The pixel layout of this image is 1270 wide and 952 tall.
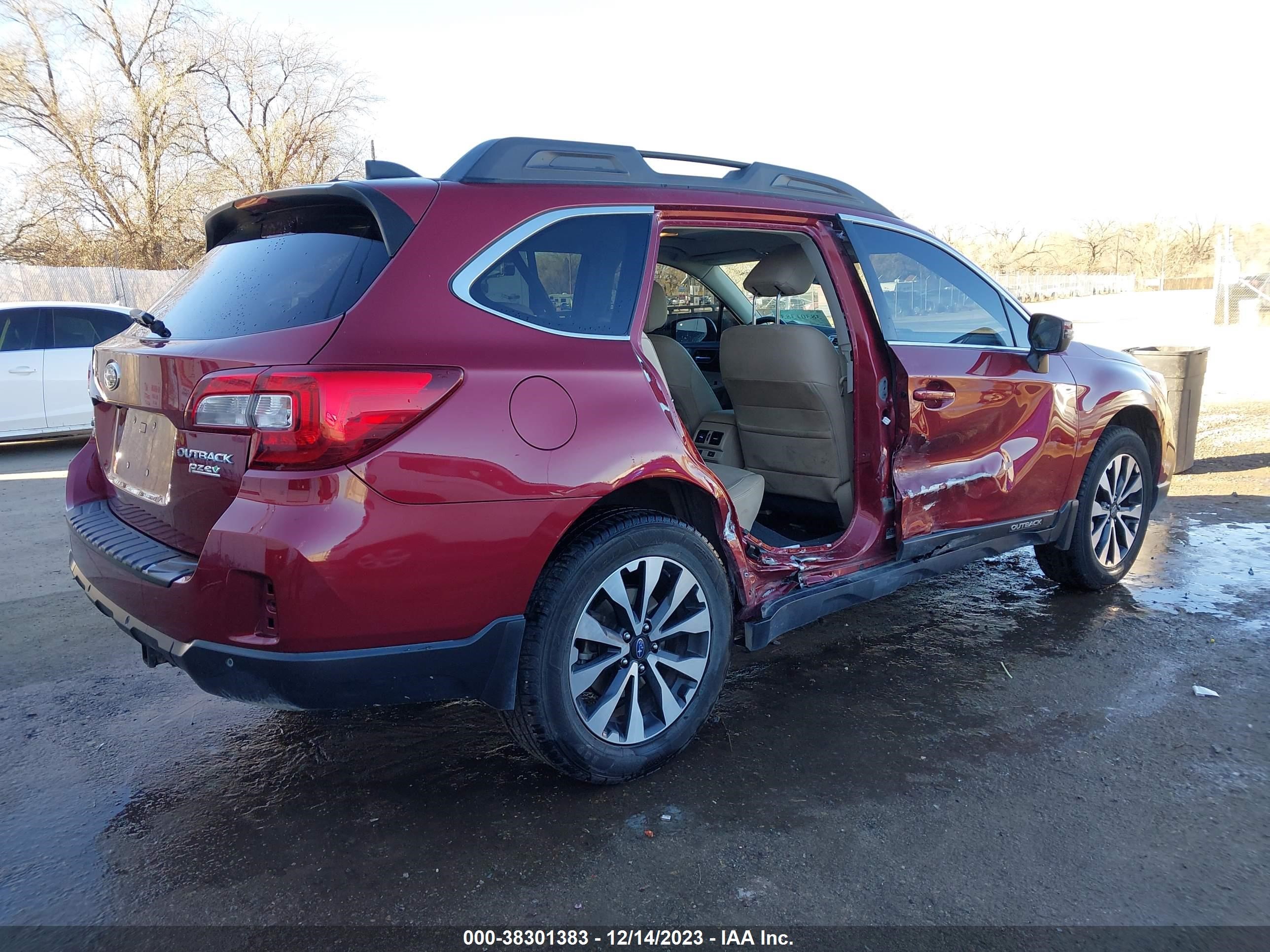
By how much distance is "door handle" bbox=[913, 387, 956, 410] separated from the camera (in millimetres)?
3670

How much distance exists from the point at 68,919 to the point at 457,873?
970 mm

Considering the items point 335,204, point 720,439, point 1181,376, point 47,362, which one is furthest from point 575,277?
point 47,362

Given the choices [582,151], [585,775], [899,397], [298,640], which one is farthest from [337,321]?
[899,397]

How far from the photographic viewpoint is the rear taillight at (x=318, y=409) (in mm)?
2279

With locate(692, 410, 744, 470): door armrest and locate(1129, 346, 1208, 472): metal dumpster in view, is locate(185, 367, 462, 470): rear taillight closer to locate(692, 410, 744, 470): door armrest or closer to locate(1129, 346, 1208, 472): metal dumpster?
locate(692, 410, 744, 470): door armrest

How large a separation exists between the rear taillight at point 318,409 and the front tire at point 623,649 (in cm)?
67

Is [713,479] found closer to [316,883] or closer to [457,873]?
[457,873]

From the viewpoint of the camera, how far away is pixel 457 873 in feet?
8.15

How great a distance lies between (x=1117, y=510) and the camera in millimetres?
4793

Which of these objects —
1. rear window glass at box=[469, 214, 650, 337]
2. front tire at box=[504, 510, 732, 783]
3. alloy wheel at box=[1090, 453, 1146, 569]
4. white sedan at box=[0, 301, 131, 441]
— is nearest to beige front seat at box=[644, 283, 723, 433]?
rear window glass at box=[469, 214, 650, 337]

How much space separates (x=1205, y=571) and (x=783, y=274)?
314 cm

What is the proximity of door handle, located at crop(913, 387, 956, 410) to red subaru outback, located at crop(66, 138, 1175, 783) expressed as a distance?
1 cm

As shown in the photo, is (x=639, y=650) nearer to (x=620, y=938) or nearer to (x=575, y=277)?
(x=620, y=938)

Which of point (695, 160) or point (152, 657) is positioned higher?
point (695, 160)
